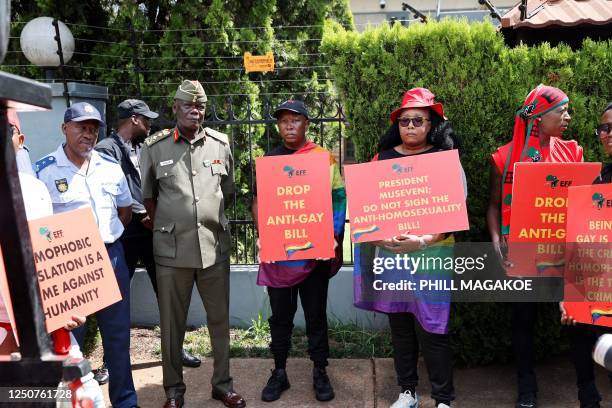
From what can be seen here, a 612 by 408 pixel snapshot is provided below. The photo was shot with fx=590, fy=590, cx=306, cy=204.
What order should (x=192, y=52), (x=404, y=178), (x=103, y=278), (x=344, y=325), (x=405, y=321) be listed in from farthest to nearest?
(x=192, y=52) < (x=344, y=325) < (x=405, y=321) < (x=404, y=178) < (x=103, y=278)

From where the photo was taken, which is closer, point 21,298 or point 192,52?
point 21,298

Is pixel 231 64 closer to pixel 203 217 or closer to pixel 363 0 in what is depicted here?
pixel 203 217

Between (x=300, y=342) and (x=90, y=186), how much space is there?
2.44 metres

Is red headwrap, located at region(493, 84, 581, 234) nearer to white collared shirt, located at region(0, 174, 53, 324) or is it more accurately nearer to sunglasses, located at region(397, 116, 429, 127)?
sunglasses, located at region(397, 116, 429, 127)

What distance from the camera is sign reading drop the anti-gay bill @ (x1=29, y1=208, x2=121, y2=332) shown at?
273 cm

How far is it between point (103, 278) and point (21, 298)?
173 cm

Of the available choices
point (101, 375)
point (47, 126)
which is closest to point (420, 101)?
point (101, 375)

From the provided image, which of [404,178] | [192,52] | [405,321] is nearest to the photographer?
[404,178]

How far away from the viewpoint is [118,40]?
23.7 feet

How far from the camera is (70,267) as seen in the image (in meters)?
2.89

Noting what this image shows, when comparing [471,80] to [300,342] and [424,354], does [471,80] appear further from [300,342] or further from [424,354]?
[300,342]

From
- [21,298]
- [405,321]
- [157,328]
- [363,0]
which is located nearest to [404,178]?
[405,321]

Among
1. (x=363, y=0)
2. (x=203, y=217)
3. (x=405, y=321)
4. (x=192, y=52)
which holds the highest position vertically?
(x=363, y=0)

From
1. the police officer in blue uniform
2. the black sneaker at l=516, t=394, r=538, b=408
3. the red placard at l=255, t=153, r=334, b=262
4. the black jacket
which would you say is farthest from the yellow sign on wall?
the black sneaker at l=516, t=394, r=538, b=408
